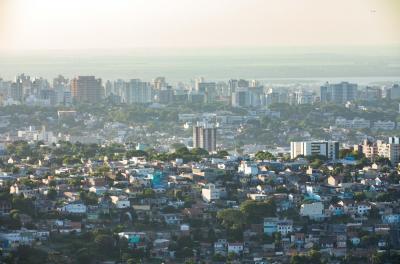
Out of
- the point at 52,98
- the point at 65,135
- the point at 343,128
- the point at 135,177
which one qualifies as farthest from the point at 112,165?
the point at 52,98

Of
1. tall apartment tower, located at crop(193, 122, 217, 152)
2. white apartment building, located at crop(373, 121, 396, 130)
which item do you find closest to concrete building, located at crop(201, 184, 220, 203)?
tall apartment tower, located at crop(193, 122, 217, 152)

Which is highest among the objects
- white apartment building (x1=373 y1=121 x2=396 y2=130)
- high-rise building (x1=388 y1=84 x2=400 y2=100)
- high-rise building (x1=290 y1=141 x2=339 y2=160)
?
high-rise building (x1=290 y1=141 x2=339 y2=160)

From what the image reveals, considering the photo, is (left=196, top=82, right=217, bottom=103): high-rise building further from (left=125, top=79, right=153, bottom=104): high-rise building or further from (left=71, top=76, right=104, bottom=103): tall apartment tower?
(left=71, top=76, right=104, bottom=103): tall apartment tower

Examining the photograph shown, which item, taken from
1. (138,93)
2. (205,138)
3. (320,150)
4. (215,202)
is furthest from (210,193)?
(138,93)

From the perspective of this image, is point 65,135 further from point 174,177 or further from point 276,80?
point 276,80

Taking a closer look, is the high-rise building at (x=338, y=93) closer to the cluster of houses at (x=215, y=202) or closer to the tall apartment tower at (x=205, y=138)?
the tall apartment tower at (x=205, y=138)

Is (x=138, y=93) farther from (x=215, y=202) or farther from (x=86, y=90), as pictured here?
(x=215, y=202)
